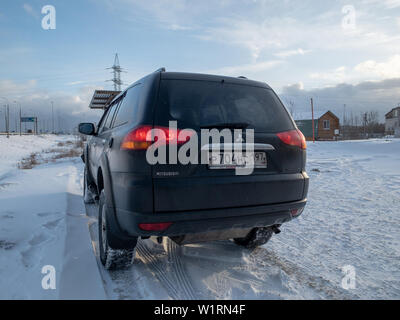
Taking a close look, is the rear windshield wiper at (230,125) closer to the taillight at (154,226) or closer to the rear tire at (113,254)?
the taillight at (154,226)

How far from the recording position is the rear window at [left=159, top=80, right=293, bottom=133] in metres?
2.23

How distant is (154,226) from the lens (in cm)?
205

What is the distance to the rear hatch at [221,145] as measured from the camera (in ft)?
6.80

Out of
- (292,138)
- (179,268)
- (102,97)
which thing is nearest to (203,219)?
(179,268)

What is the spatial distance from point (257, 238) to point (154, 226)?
5.07 ft

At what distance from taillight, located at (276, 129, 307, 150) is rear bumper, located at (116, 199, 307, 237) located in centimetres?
61

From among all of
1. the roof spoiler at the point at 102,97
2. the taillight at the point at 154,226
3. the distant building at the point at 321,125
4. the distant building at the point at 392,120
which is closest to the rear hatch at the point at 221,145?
the taillight at the point at 154,226

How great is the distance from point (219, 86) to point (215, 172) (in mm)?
857

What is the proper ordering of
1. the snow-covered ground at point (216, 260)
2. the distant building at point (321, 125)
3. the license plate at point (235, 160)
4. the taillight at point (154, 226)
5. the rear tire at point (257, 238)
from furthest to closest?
the distant building at point (321, 125) < the rear tire at point (257, 238) < the snow-covered ground at point (216, 260) < the license plate at point (235, 160) < the taillight at point (154, 226)

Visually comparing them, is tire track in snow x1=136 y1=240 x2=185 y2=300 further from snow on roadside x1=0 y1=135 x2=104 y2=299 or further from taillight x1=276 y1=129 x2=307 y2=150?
taillight x1=276 y1=129 x2=307 y2=150

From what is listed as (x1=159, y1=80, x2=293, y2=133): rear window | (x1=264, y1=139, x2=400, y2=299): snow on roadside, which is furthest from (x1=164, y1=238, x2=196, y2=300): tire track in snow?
(x1=159, y1=80, x2=293, y2=133): rear window

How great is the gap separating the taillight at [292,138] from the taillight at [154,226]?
1301 millimetres

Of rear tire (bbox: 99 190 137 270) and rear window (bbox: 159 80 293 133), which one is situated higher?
rear window (bbox: 159 80 293 133)
